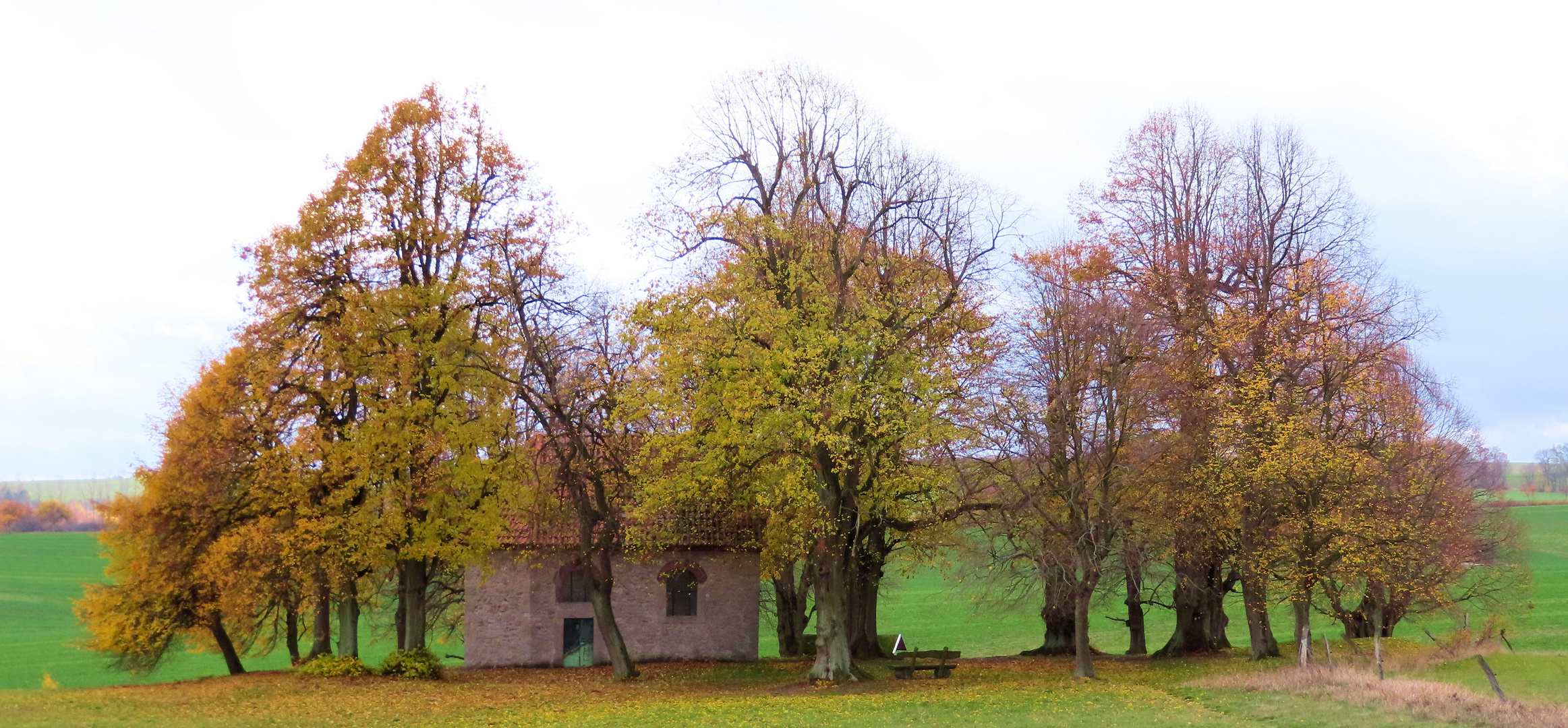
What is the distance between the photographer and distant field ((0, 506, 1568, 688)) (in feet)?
158

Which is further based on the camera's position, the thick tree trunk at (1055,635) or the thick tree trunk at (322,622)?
the thick tree trunk at (1055,635)

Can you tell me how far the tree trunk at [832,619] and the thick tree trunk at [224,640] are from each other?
17.7 metres

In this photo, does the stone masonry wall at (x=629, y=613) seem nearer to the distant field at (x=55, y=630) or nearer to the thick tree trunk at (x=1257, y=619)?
the distant field at (x=55, y=630)

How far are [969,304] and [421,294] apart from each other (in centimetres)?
1575

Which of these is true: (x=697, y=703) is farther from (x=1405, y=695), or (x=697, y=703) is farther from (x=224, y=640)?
(x=224, y=640)

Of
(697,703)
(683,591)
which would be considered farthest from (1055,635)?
(697,703)

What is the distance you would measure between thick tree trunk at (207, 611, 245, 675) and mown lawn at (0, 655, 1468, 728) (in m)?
2.39

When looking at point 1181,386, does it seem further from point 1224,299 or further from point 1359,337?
point 1359,337

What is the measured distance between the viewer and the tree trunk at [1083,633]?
1073 inches

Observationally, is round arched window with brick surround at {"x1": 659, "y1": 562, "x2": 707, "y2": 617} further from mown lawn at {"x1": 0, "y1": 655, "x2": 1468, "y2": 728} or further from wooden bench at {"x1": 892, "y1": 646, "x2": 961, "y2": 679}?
wooden bench at {"x1": 892, "y1": 646, "x2": 961, "y2": 679}

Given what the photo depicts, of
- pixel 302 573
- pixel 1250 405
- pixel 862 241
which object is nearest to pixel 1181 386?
pixel 1250 405

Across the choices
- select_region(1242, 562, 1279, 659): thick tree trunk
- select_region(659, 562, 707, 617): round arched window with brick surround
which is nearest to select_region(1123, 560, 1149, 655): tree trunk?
select_region(1242, 562, 1279, 659): thick tree trunk

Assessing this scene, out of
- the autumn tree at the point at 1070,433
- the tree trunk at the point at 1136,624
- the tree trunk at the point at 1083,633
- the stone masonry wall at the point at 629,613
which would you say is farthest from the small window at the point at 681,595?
the tree trunk at the point at 1136,624

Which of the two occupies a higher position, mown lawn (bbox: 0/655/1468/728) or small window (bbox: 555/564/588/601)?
small window (bbox: 555/564/588/601)
